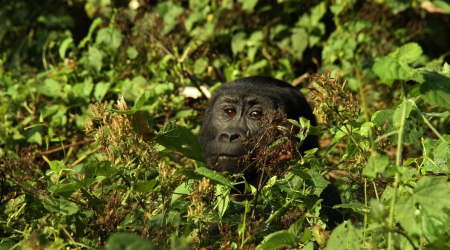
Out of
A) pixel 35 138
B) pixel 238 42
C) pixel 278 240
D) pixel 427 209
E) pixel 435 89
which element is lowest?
pixel 238 42

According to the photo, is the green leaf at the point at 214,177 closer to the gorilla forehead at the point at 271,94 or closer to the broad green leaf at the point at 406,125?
the broad green leaf at the point at 406,125

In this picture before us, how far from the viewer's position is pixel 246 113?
5.45 m

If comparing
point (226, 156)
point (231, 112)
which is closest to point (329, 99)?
point (226, 156)

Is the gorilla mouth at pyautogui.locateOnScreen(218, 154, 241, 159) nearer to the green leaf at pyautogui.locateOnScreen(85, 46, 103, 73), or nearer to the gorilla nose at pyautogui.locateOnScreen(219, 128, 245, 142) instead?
the gorilla nose at pyautogui.locateOnScreen(219, 128, 245, 142)

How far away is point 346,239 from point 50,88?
4.74 m

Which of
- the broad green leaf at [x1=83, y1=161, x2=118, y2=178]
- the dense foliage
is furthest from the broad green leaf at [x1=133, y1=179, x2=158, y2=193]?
the broad green leaf at [x1=83, y1=161, x2=118, y2=178]

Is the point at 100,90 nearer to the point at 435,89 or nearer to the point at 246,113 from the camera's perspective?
the point at 246,113

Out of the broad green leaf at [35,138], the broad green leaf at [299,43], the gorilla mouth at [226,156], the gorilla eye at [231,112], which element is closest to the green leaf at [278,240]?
the gorilla mouth at [226,156]

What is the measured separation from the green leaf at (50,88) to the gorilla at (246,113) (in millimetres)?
1712

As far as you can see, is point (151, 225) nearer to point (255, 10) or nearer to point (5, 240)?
point (5, 240)

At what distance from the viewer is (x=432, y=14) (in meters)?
8.01

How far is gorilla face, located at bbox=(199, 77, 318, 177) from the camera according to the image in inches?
208

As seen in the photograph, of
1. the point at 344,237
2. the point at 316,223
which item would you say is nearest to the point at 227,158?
the point at 316,223

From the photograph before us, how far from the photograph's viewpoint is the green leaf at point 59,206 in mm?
3004
